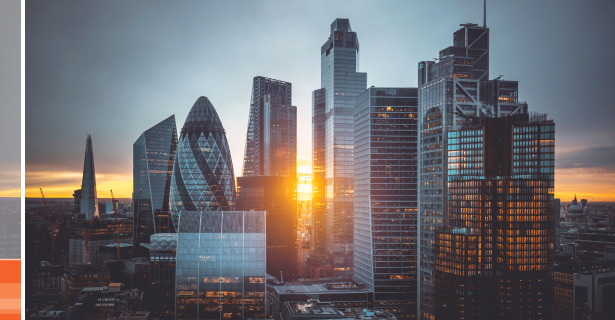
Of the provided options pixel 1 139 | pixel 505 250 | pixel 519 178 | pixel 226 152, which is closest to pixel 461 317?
pixel 505 250

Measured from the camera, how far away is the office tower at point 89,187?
45.7 ft

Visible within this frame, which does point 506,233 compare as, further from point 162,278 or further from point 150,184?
point 150,184

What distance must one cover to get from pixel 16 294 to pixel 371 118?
16.7 meters

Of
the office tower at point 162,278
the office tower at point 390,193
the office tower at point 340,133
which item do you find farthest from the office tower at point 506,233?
the office tower at point 340,133

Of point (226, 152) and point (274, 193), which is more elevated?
point (226, 152)

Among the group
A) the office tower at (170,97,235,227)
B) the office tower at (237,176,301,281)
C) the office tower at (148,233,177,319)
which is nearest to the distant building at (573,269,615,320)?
the office tower at (148,233,177,319)

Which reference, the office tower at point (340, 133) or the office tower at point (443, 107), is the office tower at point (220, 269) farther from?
the office tower at point (340, 133)

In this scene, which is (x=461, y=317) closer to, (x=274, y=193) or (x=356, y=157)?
(x=356, y=157)

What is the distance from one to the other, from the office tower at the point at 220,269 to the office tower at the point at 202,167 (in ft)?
19.8

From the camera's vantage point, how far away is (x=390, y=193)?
20047 millimetres

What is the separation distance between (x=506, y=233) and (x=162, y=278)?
13.8 m

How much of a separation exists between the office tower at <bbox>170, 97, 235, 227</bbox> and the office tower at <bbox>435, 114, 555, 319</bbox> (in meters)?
12.7

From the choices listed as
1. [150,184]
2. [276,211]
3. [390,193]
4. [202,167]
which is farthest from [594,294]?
[150,184]

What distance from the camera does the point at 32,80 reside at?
934 centimetres
